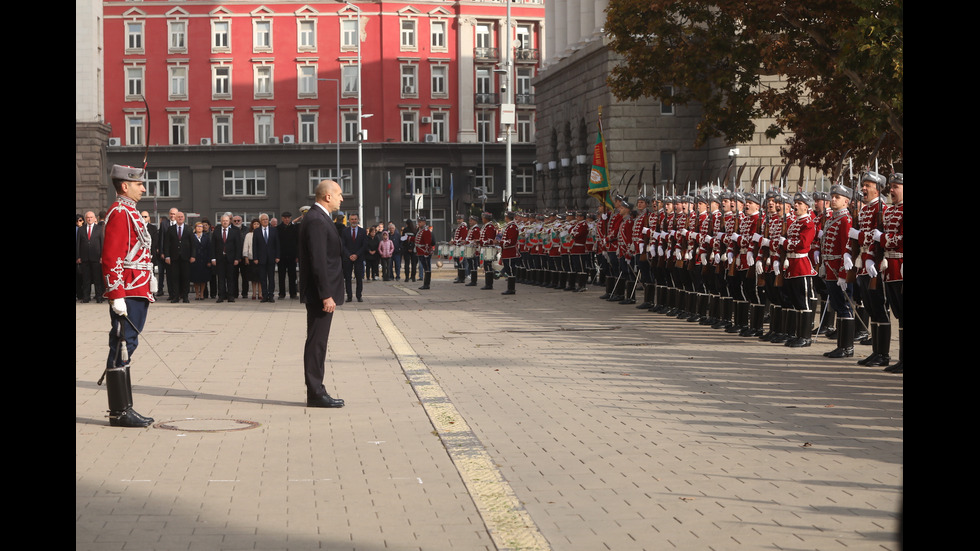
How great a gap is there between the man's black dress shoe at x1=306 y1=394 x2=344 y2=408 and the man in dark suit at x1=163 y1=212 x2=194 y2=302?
19.3 meters

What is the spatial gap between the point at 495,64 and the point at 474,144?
5.81m

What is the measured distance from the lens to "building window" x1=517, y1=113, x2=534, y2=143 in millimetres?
90250

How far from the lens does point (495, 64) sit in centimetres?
8862

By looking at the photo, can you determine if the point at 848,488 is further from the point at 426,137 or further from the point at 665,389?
the point at 426,137

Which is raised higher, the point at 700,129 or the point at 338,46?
the point at 338,46

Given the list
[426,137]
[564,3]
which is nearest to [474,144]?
[426,137]

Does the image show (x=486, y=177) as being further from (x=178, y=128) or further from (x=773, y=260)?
(x=773, y=260)

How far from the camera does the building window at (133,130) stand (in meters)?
86.1

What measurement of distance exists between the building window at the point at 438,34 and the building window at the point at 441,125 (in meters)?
4.13

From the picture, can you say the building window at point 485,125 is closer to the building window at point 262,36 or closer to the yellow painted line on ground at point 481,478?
the building window at point 262,36

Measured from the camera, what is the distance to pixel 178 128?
85.8m

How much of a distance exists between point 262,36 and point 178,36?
5.21 m

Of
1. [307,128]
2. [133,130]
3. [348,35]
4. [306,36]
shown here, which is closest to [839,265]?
[307,128]

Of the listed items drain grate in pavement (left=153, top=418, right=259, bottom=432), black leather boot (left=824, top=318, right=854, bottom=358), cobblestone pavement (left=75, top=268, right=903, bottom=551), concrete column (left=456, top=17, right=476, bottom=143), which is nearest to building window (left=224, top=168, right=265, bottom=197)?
concrete column (left=456, top=17, right=476, bottom=143)
